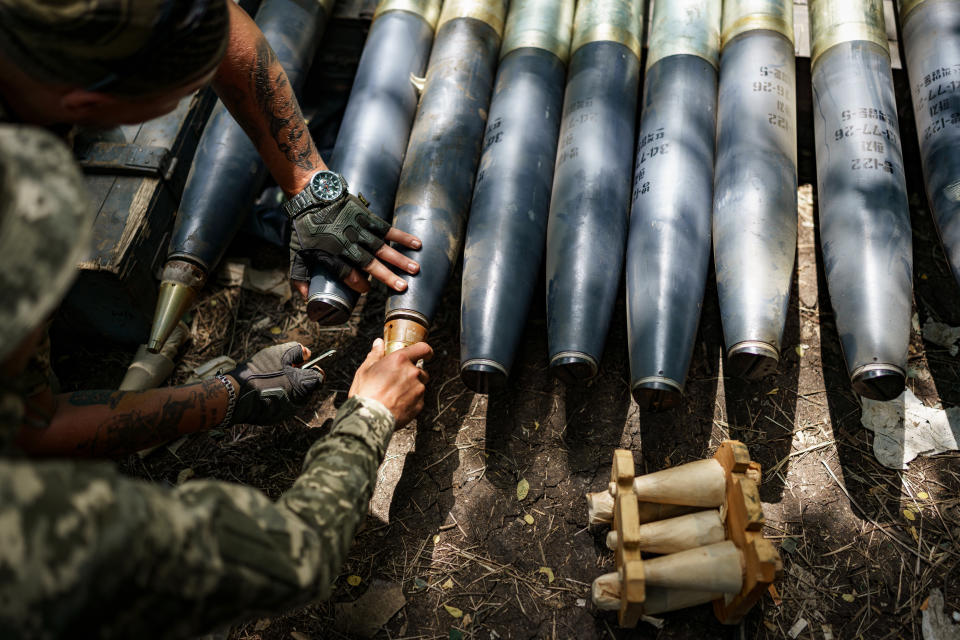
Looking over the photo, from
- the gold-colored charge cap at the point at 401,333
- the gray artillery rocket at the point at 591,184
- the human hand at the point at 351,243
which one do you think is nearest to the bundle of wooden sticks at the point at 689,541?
the gray artillery rocket at the point at 591,184

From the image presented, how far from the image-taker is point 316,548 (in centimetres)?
127

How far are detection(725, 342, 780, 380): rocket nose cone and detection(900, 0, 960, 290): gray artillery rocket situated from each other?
689 millimetres

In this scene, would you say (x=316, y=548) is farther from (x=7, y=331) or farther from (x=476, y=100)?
(x=476, y=100)

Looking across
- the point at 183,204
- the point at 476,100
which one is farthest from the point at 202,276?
the point at 476,100

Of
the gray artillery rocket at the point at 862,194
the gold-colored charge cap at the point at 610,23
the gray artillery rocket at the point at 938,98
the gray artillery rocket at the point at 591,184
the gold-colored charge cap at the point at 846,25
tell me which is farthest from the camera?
the gold-colored charge cap at the point at 610,23

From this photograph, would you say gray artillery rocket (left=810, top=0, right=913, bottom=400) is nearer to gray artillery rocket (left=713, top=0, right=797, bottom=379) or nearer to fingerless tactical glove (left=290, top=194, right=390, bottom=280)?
gray artillery rocket (left=713, top=0, right=797, bottom=379)

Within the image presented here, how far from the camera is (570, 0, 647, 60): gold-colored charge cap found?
2789mm

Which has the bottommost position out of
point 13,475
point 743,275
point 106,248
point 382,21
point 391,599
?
point 391,599

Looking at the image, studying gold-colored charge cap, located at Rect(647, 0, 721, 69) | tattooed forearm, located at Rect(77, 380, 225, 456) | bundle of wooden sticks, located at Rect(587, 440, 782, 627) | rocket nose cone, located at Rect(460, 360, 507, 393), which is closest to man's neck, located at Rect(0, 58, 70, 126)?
tattooed forearm, located at Rect(77, 380, 225, 456)

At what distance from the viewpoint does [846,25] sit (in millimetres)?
2680

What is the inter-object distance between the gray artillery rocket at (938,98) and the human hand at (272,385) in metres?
2.14

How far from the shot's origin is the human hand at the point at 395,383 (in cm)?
187

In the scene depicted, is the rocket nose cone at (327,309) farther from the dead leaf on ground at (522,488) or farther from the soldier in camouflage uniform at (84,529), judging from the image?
the soldier in camouflage uniform at (84,529)

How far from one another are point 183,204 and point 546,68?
1499mm
